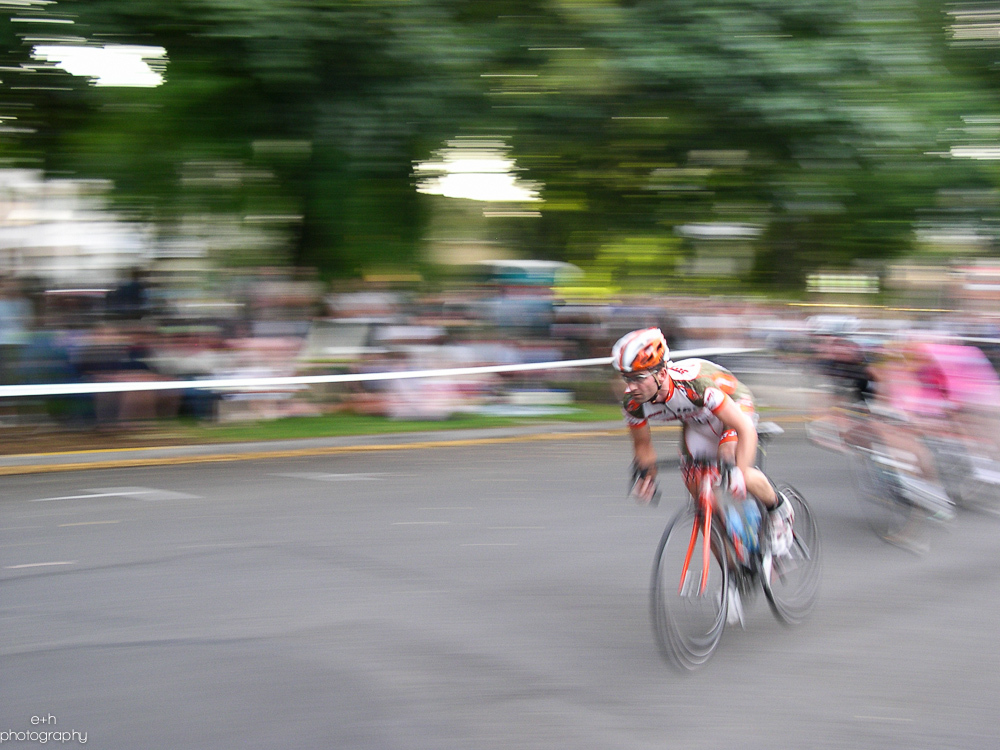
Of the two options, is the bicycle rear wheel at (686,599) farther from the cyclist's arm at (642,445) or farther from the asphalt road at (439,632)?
the cyclist's arm at (642,445)

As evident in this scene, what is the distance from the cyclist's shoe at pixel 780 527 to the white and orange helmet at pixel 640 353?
114 cm

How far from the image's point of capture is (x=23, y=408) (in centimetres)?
1173

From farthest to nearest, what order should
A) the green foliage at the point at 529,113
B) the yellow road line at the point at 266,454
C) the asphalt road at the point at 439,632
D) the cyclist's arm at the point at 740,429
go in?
1. the green foliage at the point at 529,113
2. the yellow road line at the point at 266,454
3. the cyclist's arm at the point at 740,429
4. the asphalt road at the point at 439,632

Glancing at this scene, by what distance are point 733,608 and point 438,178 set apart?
30.7 feet

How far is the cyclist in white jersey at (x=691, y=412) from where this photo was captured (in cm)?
472

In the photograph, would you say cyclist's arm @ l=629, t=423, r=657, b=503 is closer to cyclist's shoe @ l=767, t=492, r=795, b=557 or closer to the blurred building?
cyclist's shoe @ l=767, t=492, r=795, b=557

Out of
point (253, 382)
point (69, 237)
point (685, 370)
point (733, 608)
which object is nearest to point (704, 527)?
point (733, 608)

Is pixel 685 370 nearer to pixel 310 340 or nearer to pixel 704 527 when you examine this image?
pixel 704 527

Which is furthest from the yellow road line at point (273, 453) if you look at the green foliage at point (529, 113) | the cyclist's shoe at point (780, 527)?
the cyclist's shoe at point (780, 527)

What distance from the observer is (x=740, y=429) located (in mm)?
4895

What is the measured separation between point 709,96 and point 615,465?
17.9ft

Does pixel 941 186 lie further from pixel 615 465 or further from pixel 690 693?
pixel 690 693

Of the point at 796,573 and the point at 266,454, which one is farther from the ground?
the point at 796,573

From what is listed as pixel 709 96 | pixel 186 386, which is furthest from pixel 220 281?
pixel 709 96
